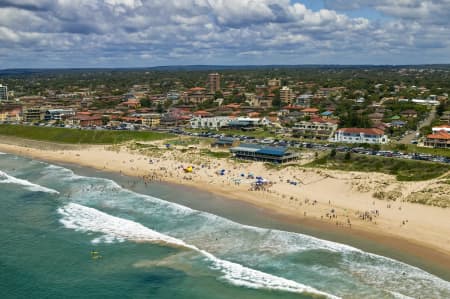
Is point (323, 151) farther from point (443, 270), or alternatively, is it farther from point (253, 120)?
point (443, 270)

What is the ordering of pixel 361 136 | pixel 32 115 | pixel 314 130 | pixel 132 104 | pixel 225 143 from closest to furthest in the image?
pixel 361 136, pixel 225 143, pixel 314 130, pixel 32 115, pixel 132 104

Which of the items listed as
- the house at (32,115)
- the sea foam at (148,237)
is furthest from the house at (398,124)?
the house at (32,115)

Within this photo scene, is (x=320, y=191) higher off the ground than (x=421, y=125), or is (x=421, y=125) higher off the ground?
(x=421, y=125)

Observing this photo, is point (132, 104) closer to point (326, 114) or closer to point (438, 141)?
point (326, 114)

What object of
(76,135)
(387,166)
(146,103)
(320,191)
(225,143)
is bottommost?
(320,191)

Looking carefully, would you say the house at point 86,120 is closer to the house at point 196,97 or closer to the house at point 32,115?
the house at point 32,115

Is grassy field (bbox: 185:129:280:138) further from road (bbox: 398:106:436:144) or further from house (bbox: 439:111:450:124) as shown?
house (bbox: 439:111:450:124)

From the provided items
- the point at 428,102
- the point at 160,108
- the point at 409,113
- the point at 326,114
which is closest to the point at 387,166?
the point at 326,114

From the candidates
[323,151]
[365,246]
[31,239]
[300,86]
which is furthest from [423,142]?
[300,86]
